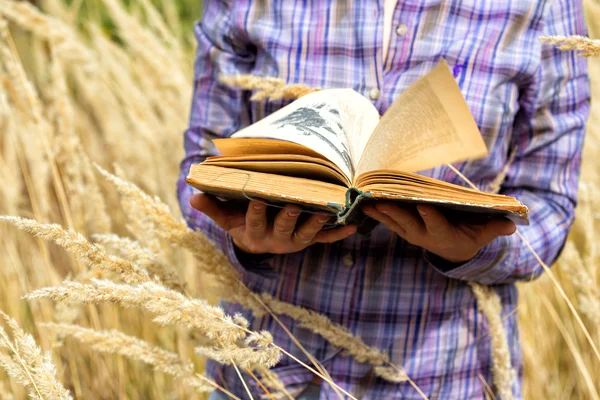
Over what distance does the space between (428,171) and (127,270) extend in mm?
508

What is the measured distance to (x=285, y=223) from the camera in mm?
826

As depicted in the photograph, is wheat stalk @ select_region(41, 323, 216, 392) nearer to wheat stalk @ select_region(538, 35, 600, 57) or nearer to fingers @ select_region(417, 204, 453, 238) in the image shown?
fingers @ select_region(417, 204, 453, 238)

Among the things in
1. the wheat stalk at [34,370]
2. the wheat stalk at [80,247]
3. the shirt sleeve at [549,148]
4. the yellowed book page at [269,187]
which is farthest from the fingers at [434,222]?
the wheat stalk at [34,370]

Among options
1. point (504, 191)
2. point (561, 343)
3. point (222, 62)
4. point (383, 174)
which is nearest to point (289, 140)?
point (383, 174)

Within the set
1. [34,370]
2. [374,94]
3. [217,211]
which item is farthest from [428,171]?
[34,370]

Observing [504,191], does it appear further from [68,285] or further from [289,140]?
[68,285]

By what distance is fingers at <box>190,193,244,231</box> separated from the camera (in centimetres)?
88

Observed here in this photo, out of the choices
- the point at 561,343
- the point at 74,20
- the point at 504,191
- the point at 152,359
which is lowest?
the point at 561,343

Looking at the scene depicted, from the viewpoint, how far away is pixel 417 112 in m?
0.83

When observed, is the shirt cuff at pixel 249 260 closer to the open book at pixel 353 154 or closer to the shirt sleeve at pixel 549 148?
the open book at pixel 353 154

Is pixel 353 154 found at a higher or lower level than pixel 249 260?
higher

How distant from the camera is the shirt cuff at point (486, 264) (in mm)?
1002

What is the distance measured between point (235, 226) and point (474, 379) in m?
0.51

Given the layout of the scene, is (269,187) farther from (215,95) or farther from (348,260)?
(215,95)
